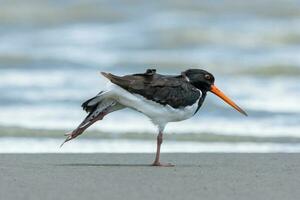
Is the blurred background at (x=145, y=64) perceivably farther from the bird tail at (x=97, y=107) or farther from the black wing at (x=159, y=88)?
the black wing at (x=159, y=88)

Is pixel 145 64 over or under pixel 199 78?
over

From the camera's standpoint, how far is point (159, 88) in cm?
995

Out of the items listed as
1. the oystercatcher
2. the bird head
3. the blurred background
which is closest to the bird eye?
the bird head

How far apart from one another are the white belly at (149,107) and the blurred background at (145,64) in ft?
5.01

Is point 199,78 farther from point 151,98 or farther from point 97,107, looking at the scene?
point 97,107

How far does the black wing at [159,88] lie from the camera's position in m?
9.84
